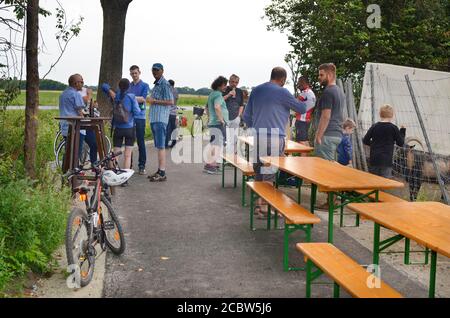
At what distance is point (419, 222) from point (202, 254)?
2479 mm

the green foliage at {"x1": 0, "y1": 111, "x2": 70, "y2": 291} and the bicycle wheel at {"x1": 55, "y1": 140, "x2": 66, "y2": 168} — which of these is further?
the bicycle wheel at {"x1": 55, "y1": 140, "x2": 66, "y2": 168}

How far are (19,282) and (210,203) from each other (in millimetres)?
4564

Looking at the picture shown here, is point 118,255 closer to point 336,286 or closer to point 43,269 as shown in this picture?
point 43,269

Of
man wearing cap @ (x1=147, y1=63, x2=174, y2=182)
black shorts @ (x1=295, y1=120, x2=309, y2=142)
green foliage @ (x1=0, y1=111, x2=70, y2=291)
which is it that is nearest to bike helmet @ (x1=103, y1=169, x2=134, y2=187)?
green foliage @ (x1=0, y1=111, x2=70, y2=291)

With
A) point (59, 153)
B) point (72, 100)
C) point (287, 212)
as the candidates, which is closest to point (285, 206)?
point (287, 212)

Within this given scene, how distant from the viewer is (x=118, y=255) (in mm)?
6750

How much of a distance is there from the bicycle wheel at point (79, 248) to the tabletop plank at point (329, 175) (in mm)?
2300

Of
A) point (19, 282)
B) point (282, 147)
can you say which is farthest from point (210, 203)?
point (19, 282)

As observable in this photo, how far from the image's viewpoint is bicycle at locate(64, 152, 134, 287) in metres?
5.58

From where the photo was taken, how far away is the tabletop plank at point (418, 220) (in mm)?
4590

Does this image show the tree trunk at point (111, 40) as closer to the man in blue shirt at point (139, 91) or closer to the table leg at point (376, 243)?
the man in blue shirt at point (139, 91)

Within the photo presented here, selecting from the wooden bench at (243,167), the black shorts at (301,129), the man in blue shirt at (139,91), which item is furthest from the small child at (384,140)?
the man in blue shirt at (139,91)

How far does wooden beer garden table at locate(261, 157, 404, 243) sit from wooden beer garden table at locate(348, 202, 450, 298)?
57 cm

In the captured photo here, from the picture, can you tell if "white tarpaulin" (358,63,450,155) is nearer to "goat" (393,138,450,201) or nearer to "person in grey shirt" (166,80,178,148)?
"goat" (393,138,450,201)
